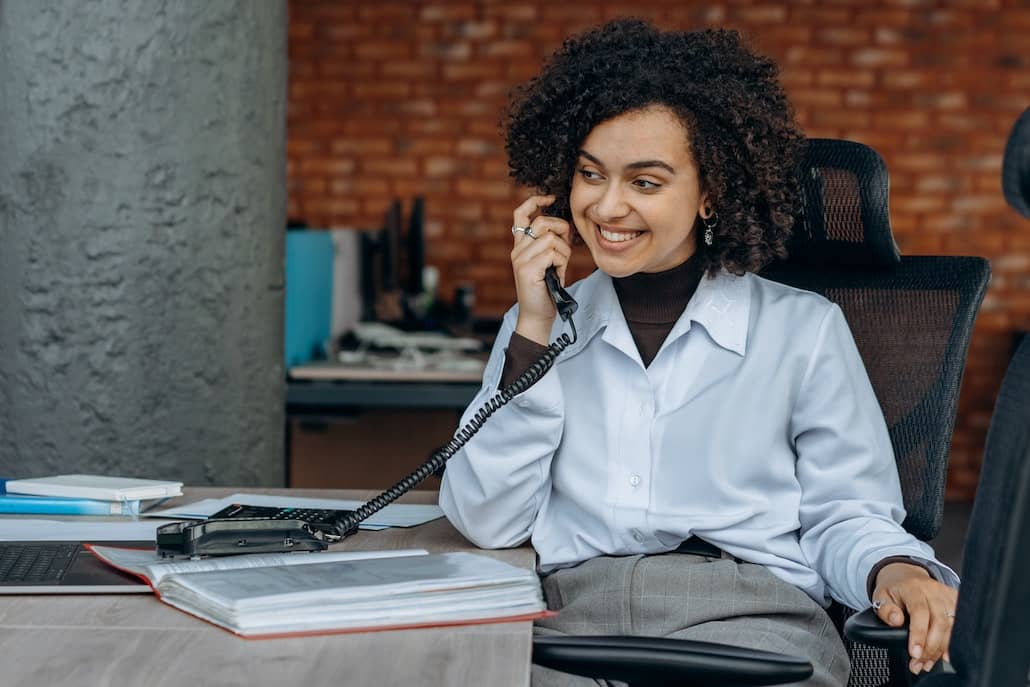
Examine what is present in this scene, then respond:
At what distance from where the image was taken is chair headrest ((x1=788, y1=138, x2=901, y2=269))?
1771 millimetres

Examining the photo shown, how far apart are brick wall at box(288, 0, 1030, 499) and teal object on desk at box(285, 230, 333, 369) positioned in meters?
1.52

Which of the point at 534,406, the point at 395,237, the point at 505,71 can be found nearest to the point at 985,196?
the point at 505,71

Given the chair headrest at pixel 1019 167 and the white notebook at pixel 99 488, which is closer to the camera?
the chair headrest at pixel 1019 167

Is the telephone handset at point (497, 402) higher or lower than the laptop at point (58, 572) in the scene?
higher

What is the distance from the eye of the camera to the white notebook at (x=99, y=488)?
1.65m

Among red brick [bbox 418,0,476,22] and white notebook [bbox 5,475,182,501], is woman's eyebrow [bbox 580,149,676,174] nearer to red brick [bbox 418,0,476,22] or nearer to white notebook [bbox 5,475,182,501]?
white notebook [bbox 5,475,182,501]

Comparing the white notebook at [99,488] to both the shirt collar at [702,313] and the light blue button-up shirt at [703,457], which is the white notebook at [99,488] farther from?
the shirt collar at [702,313]

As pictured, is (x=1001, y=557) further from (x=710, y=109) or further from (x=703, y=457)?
(x=710, y=109)

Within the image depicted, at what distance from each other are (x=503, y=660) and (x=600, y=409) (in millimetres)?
630

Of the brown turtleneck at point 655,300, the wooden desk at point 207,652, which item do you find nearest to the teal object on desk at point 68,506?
the wooden desk at point 207,652

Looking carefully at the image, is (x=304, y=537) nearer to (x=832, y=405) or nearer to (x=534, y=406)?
(x=534, y=406)

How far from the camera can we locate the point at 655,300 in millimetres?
1751

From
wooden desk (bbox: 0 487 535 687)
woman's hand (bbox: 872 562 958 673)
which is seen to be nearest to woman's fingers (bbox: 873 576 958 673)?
woman's hand (bbox: 872 562 958 673)

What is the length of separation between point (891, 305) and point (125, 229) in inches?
50.4
